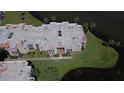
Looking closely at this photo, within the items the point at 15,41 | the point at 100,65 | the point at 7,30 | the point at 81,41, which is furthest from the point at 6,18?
the point at 100,65

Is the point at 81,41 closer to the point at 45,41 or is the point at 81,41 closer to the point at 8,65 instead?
the point at 45,41

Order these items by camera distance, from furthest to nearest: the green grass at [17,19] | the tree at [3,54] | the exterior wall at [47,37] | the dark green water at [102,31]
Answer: the green grass at [17,19] → the tree at [3,54] → the exterior wall at [47,37] → the dark green water at [102,31]

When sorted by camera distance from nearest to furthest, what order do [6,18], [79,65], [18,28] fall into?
[79,65]
[18,28]
[6,18]

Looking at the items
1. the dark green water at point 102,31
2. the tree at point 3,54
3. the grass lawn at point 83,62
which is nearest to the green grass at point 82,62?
the grass lawn at point 83,62

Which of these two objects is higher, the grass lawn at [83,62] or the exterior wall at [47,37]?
the exterior wall at [47,37]

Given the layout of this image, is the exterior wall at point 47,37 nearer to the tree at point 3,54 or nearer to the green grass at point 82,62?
the tree at point 3,54
